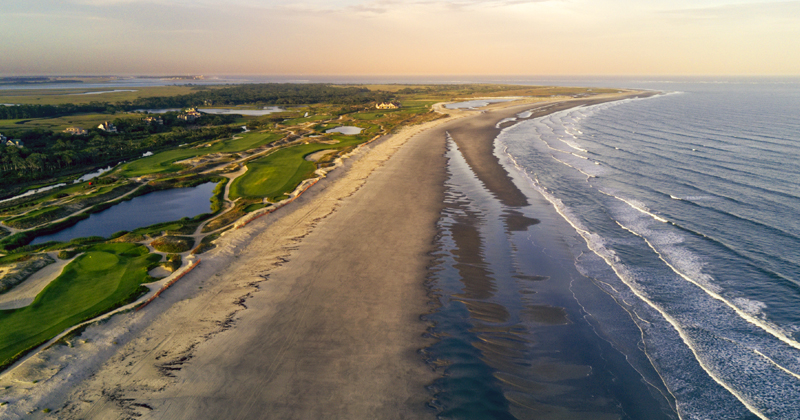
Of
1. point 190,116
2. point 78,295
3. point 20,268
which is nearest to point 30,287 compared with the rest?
point 20,268

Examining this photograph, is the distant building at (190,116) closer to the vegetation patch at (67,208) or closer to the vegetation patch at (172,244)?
the vegetation patch at (67,208)

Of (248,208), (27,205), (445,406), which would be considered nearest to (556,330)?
(445,406)

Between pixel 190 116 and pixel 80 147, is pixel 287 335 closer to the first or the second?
pixel 80 147

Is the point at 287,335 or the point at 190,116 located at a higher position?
the point at 190,116

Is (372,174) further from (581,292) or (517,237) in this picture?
(581,292)

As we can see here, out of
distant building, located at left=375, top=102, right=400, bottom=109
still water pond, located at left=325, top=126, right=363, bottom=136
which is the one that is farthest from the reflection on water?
distant building, located at left=375, top=102, right=400, bottom=109

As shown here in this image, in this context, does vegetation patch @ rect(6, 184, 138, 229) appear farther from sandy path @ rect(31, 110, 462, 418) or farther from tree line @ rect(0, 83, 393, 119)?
tree line @ rect(0, 83, 393, 119)
